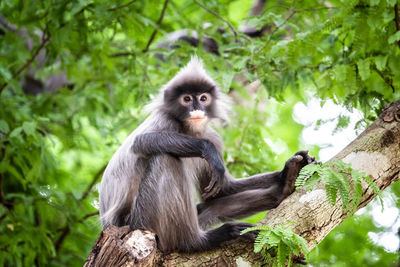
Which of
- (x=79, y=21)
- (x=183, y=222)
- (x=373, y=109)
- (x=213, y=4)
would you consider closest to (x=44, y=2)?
(x=79, y=21)

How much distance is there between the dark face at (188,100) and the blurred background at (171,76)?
31 centimetres

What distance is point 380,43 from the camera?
4.51 meters

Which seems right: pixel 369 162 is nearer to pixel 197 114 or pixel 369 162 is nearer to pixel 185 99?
pixel 197 114

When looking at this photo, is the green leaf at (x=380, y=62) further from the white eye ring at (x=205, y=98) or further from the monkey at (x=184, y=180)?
the white eye ring at (x=205, y=98)

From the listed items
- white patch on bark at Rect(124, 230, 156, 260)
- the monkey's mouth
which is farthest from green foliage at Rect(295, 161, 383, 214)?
the monkey's mouth

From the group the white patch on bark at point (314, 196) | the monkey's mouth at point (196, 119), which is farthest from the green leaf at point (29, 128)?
the white patch on bark at point (314, 196)

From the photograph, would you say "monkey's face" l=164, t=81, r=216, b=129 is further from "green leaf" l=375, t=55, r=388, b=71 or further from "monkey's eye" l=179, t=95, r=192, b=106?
"green leaf" l=375, t=55, r=388, b=71

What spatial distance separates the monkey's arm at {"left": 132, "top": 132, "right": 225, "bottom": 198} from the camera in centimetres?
399

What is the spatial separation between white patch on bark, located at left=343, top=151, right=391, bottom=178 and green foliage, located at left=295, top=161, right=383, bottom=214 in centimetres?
16

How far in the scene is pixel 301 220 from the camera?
3.33 m

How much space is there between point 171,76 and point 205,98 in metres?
1.27

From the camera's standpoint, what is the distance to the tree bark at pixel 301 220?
324 centimetres

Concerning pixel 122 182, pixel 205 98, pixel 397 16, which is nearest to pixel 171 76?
pixel 205 98

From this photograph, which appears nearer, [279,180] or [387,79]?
[279,180]
